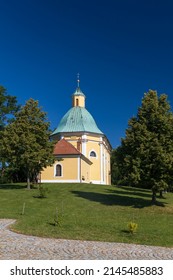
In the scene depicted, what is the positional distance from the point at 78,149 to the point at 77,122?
5.69m

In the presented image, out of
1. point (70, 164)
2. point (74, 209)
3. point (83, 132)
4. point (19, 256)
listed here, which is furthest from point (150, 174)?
point (83, 132)

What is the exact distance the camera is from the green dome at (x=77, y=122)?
5728cm

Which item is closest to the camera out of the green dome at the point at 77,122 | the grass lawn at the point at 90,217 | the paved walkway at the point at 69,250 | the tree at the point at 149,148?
the paved walkway at the point at 69,250

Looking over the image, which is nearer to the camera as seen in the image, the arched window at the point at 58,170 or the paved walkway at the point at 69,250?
the paved walkway at the point at 69,250

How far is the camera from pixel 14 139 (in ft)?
107

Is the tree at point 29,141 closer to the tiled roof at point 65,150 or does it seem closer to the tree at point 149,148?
the tree at point 149,148

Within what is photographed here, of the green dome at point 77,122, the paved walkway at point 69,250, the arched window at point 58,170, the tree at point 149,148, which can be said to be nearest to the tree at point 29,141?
the tree at point 149,148

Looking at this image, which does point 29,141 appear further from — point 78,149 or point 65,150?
point 78,149

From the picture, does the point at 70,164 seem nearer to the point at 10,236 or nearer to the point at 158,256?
the point at 10,236

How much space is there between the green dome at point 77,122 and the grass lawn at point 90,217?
88.4ft

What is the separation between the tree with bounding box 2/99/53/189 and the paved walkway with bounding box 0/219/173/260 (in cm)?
1874

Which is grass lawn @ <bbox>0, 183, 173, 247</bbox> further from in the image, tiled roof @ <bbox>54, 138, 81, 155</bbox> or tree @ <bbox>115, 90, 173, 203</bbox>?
tiled roof @ <bbox>54, 138, 81, 155</bbox>

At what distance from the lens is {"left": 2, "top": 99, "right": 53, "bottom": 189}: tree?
1277 inches

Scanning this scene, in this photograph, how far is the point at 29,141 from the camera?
32500mm
